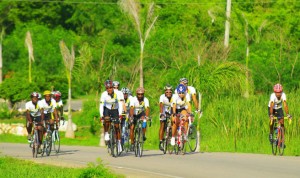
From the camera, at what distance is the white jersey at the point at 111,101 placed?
23688mm

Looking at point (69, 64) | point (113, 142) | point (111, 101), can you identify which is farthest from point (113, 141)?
point (69, 64)

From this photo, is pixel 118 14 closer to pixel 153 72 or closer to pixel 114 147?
pixel 153 72

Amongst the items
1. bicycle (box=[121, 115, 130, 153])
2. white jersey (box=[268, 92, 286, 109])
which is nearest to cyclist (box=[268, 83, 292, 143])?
white jersey (box=[268, 92, 286, 109])

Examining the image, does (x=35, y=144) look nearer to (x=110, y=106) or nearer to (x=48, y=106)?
(x=48, y=106)

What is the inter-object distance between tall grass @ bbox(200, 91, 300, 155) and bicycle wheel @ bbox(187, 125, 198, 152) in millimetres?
1112

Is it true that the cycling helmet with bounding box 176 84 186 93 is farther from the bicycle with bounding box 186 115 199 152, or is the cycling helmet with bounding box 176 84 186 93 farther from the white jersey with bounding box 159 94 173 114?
the white jersey with bounding box 159 94 173 114

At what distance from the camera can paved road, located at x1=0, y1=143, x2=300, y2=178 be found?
730 inches

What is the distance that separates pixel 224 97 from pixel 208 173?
13.4m

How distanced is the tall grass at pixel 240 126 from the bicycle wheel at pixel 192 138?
3.65ft

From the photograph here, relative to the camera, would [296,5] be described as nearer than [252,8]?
Yes

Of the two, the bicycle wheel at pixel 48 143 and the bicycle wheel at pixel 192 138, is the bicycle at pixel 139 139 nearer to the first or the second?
the bicycle wheel at pixel 192 138

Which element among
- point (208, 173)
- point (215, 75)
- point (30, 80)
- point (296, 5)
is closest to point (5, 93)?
point (30, 80)

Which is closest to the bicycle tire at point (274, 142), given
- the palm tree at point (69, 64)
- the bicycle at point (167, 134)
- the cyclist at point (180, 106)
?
the cyclist at point (180, 106)

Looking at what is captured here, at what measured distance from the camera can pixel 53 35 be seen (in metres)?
74.4
